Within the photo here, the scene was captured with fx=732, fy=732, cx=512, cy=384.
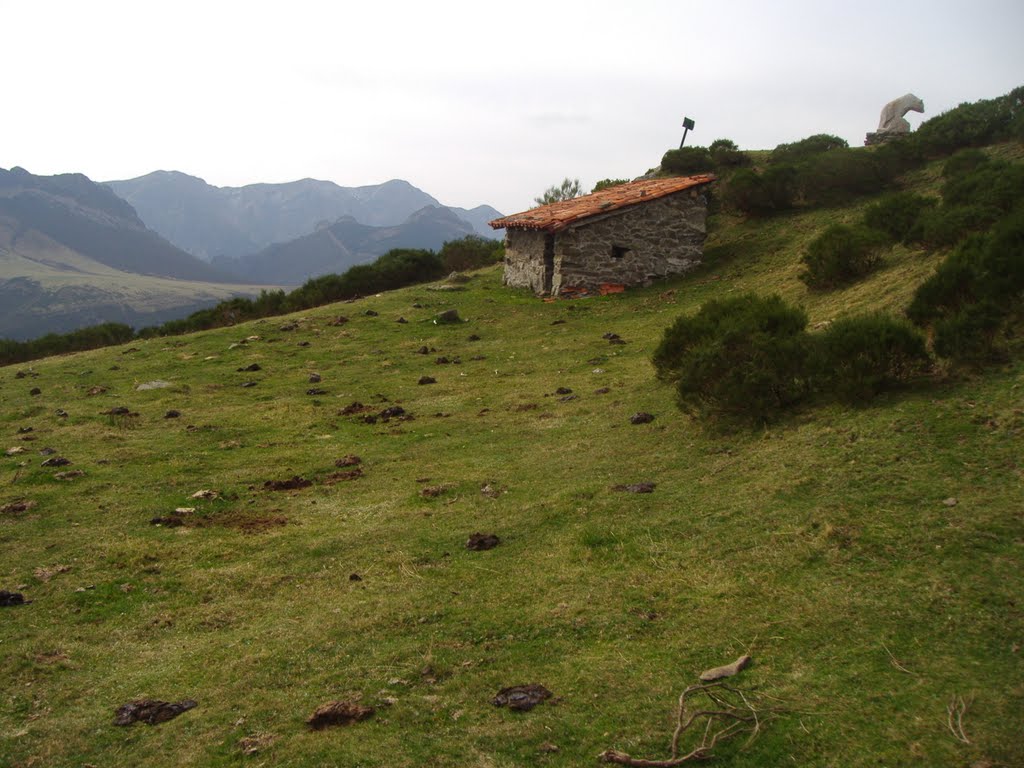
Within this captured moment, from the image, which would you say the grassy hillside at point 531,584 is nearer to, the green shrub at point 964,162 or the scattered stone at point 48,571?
the scattered stone at point 48,571

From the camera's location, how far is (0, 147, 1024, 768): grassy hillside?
14.7 feet

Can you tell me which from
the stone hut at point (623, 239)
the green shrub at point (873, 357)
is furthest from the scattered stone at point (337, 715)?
the stone hut at point (623, 239)

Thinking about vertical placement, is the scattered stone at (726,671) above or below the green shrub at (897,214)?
below

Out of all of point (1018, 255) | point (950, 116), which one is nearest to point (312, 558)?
point (1018, 255)

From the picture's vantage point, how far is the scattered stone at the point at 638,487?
830cm

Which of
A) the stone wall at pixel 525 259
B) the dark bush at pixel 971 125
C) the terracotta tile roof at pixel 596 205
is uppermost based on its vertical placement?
the dark bush at pixel 971 125

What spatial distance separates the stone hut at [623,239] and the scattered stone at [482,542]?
15.3 metres

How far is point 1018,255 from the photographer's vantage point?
26.6 ft

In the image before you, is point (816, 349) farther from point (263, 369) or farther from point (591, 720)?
point (263, 369)

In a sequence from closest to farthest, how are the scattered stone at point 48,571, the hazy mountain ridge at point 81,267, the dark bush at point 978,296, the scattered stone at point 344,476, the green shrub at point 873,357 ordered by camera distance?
the scattered stone at point 48,571, the dark bush at point 978,296, the green shrub at point 873,357, the scattered stone at point 344,476, the hazy mountain ridge at point 81,267

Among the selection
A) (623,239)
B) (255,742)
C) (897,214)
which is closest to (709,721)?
(255,742)

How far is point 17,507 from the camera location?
30.4 feet

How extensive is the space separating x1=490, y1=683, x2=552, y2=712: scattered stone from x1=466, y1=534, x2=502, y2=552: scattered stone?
262 cm

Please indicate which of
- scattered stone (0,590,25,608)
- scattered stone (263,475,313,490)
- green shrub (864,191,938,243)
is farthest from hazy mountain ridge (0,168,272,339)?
scattered stone (0,590,25,608)
